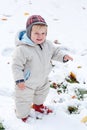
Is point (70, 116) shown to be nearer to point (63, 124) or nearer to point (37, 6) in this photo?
point (63, 124)

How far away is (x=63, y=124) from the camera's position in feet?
10.5

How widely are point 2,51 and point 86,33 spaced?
4.07 feet

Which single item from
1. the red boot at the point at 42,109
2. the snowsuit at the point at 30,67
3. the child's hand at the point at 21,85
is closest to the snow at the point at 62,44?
the red boot at the point at 42,109

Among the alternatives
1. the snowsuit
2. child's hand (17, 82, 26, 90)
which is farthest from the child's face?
child's hand (17, 82, 26, 90)

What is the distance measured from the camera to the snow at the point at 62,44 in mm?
3201

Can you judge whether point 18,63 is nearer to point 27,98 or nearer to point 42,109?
point 27,98

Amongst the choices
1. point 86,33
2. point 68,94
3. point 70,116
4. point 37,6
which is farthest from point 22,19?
point 70,116

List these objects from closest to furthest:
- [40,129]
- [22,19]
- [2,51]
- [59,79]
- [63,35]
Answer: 1. [40,129]
2. [59,79]
3. [2,51]
4. [63,35]
5. [22,19]

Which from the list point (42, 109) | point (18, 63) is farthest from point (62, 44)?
point (18, 63)

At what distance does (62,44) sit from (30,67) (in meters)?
1.72

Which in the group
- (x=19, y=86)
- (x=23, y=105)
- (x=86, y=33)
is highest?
(x=19, y=86)

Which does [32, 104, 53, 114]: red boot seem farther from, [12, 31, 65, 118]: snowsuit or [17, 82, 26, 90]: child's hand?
[17, 82, 26, 90]: child's hand

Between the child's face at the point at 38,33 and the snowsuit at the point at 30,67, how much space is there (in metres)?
0.04

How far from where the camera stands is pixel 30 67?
2955 mm
